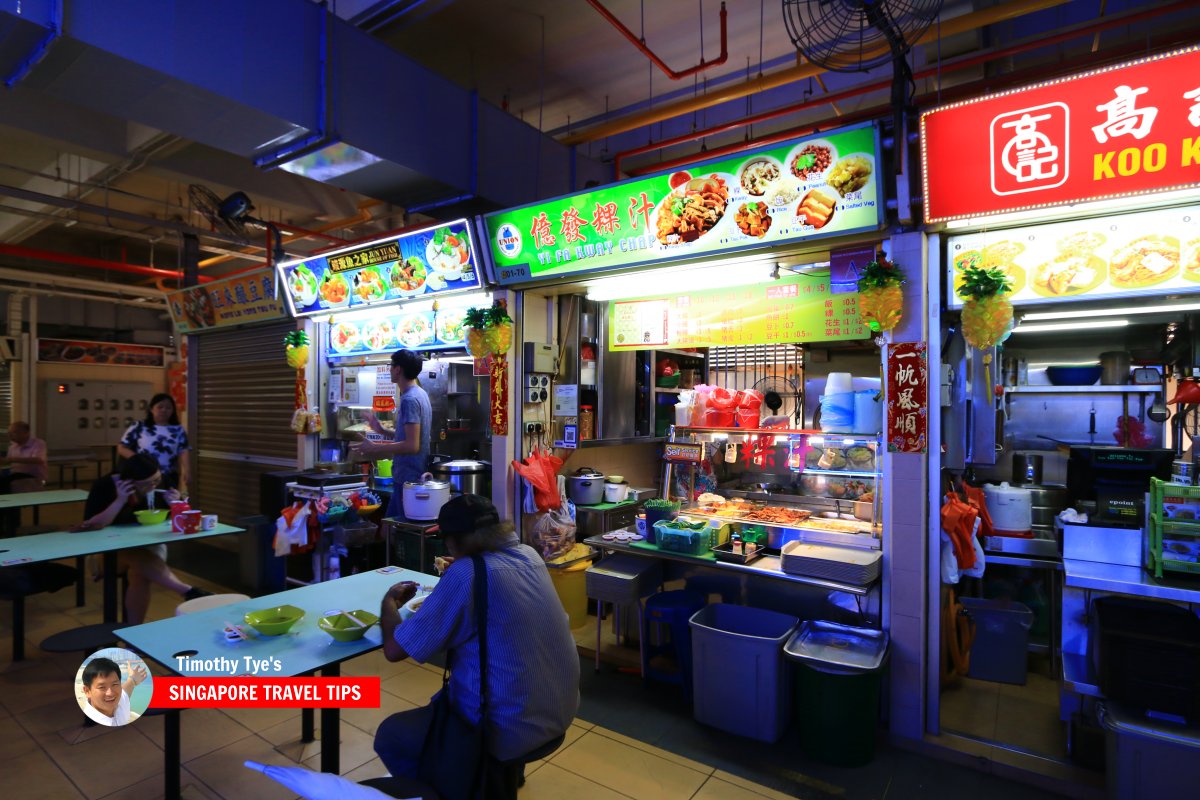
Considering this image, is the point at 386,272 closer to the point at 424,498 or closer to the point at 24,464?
the point at 424,498

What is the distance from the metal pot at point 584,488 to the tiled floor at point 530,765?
1.95 m

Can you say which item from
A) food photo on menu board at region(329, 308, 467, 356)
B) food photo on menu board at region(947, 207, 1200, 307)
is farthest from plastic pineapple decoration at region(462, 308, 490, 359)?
food photo on menu board at region(947, 207, 1200, 307)

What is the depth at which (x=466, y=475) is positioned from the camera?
580 cm

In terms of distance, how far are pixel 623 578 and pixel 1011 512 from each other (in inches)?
119

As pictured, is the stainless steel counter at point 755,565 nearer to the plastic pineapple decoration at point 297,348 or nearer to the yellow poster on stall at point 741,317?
the yellow poster on stall at point 741,317

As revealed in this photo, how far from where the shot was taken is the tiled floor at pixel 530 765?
325 cm

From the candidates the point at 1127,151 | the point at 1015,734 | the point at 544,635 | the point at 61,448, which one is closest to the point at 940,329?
the point at 1127,151

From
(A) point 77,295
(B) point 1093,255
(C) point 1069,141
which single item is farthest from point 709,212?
(A) point 77,295

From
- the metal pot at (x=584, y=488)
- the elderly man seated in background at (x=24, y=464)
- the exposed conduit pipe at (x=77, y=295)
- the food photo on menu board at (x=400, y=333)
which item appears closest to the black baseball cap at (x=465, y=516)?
the metal pot at (x=584, y=488)

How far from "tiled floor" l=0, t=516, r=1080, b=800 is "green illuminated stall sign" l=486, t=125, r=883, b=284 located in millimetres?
3114

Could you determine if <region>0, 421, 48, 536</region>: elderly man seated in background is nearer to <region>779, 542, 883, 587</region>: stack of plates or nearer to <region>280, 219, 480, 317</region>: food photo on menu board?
<region>280, 219, 480, 317</region>: food photo on menu board

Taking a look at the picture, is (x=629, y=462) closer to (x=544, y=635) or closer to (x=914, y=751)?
(x=914, y=751)

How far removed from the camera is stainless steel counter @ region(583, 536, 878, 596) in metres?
3.71

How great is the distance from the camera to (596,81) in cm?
631
